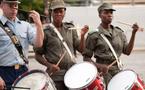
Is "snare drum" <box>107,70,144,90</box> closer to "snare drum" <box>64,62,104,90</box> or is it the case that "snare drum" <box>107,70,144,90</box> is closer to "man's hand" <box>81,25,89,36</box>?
"snare drum" <box>64,62,104,90</box>

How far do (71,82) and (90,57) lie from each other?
111 cm

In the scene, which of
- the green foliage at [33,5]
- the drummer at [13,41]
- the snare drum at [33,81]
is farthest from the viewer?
the green foliage at [33,5]

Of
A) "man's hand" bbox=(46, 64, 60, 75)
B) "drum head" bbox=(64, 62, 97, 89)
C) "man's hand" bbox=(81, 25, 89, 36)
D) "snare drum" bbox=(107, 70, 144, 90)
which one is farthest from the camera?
"man's hand" bbox=(81, 25, 89, 36)

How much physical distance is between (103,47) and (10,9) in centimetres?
167

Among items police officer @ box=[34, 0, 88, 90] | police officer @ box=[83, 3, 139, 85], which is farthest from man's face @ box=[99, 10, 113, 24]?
police officer @ box=[34, 0, 88, 90]

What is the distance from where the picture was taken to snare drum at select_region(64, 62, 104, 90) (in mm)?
6340

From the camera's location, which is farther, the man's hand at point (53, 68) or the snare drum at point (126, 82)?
the man's hand at point (53, 68)

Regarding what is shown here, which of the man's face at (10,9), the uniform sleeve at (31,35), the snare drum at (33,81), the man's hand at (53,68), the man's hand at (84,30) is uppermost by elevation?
the man's face at (10,9)

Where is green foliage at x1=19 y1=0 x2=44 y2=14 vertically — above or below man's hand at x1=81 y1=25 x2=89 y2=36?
below

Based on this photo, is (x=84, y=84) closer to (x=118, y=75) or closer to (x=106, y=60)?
(x=118, y=75)

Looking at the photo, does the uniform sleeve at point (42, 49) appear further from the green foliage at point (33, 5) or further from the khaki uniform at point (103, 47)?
the green foliage at point (33, 5)

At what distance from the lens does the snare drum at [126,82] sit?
258 inches

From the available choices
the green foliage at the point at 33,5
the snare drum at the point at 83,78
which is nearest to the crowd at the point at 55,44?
the snare drum at the point at 83,78

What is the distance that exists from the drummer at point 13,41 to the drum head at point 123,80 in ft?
3.55
